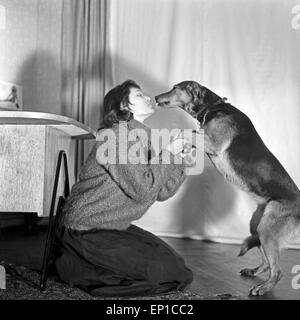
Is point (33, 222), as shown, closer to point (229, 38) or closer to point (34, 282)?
→ point (34, 282)

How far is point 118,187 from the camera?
1366 mm

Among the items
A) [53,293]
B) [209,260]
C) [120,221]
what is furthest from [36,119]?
[209,260]

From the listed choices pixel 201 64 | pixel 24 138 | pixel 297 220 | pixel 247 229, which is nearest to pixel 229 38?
pixel 201 64

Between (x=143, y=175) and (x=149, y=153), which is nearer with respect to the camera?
(x=143, y=175)

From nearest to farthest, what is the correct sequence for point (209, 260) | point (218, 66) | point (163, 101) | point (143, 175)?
point (143, 175) → point (163, 101) → point (209, 260) → point (218, 66)

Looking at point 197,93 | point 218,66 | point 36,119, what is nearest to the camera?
point 36,119

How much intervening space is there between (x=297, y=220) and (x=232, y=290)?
0.34 m

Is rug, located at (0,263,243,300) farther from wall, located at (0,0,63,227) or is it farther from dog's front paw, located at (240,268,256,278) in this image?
wall, located at (0,0,63,227)

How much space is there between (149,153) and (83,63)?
1767 millimetres

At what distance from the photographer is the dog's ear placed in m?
1.64

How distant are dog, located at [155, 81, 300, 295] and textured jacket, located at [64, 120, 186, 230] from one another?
229 millimetres

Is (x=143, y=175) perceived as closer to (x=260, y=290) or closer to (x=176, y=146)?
(x=176, y=146)

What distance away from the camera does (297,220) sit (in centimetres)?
140

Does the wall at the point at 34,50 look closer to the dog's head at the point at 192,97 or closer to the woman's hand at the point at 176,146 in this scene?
the dog's head at the point at 192,97
